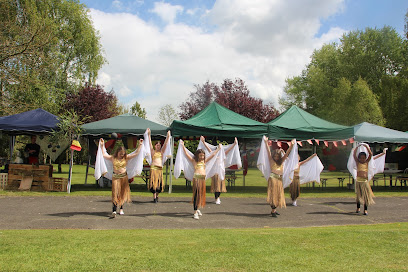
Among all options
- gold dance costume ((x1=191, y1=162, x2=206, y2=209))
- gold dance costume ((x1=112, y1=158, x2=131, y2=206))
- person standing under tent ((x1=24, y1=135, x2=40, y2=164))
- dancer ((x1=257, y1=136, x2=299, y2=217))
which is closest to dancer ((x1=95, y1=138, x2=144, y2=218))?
gold dance costume ((x1=112, y1=158, x2=131, y2=206))

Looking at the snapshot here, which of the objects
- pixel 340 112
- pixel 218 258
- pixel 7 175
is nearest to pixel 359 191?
pixel 218 258

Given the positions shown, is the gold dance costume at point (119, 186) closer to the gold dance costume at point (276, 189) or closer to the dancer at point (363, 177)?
the gold dance costume at point (276, 189)

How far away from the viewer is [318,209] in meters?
11.3

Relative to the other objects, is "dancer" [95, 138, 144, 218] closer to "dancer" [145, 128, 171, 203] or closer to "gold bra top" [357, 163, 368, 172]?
"dancer" [145, 128, 171, 203]

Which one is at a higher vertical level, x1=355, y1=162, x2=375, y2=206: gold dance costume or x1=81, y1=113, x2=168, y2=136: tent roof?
x1=81, y1=113, x2=168, y2=136: tent roof

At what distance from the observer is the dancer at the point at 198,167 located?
934 centimetres

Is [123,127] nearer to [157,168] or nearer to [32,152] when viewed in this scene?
[32,152]

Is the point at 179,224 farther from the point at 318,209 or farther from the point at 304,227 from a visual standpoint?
the point at 318,209

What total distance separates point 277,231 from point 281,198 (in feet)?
6.80

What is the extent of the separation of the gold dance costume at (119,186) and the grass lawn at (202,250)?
1723 millimetres

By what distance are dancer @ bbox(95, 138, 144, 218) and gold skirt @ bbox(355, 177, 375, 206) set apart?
636 cm

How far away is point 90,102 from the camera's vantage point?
110ft

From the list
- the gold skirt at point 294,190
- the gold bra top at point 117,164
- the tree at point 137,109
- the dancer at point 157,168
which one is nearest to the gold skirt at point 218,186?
the dancer at point 157,168

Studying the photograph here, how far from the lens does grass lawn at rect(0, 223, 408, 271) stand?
16.2 feet
